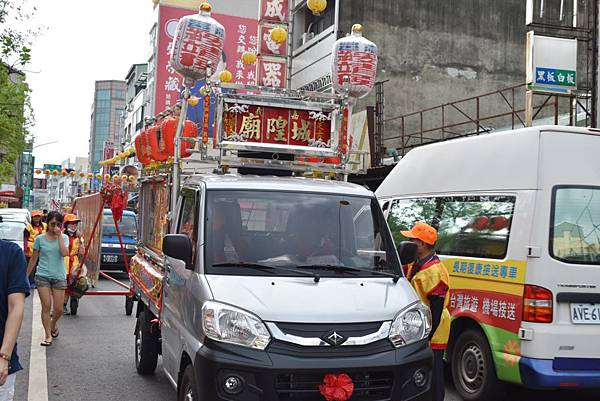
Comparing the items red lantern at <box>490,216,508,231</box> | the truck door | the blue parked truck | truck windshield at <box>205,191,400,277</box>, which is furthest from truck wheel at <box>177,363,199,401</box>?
the blue parked truck

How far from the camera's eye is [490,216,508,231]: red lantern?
6.10m

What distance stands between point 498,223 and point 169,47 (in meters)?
30.6

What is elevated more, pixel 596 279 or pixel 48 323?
pixel 596 279

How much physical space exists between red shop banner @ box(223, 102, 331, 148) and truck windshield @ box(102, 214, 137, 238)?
13291 mm

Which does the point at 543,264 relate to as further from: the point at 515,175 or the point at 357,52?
the point at 357,52

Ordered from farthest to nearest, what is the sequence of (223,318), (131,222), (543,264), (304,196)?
(131,222)
(543,264)
(304,196)
(223,318)

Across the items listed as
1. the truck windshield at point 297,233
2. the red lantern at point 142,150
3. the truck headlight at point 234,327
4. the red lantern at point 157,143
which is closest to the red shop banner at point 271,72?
the red lantern at point 142,150

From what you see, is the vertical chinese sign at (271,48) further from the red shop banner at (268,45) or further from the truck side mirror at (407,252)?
the truck side mirror at (407,252)

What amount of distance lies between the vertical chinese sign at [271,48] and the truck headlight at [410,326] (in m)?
21.1

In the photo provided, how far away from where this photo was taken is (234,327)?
405 centimetres

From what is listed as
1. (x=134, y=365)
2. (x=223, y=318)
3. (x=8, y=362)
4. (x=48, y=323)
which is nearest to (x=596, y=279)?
(x=223, y=318)

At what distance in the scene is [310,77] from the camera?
85.1 feet

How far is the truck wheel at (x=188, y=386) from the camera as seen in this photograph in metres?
4.25

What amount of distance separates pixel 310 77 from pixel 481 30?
22.3ft
